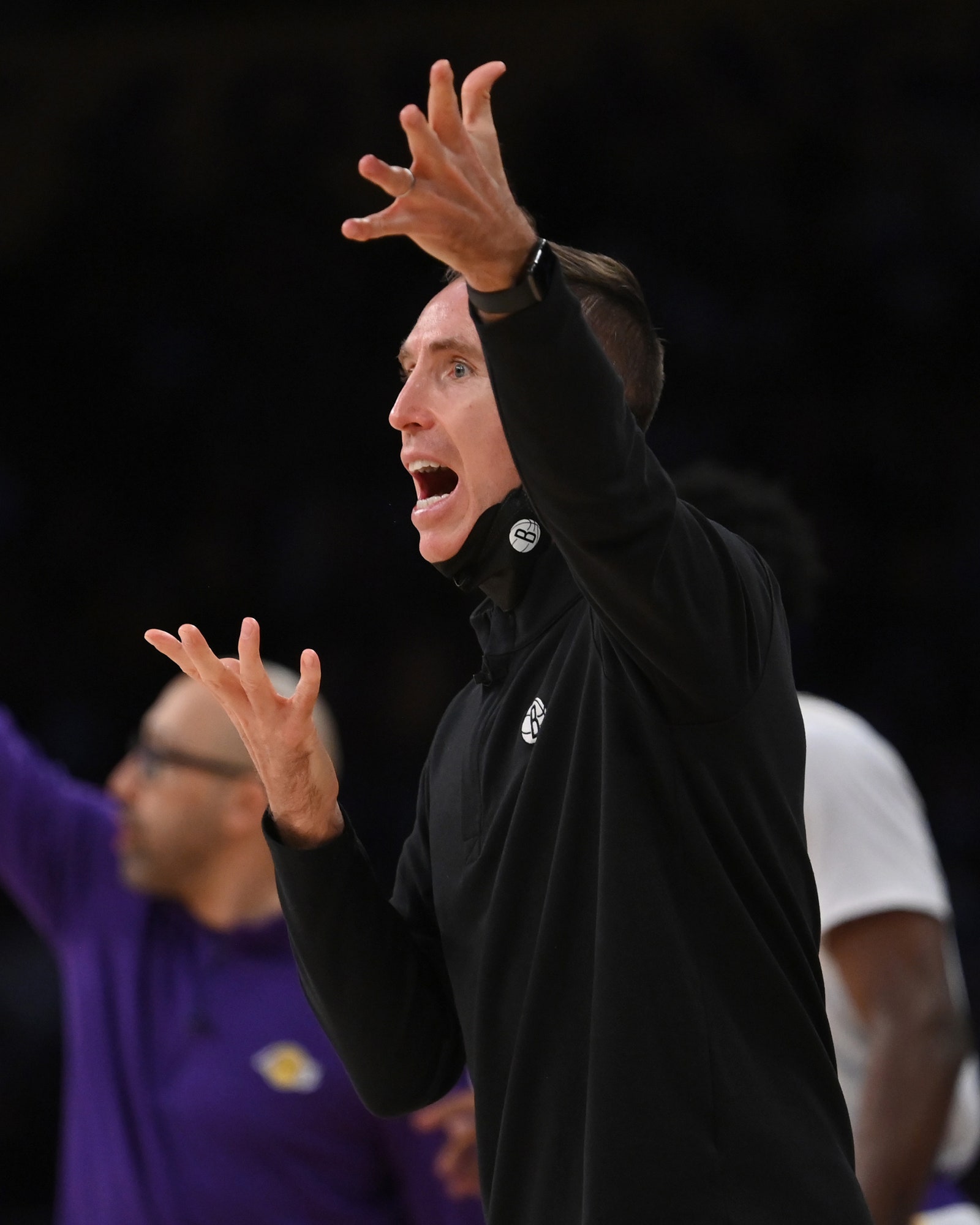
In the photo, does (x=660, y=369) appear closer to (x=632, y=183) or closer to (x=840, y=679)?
(x=840, y=679)

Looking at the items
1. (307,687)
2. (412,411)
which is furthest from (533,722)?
(412,411)

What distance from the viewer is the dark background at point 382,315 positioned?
279 inches

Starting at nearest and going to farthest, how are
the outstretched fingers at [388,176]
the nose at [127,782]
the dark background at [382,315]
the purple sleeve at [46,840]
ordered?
1. the outstretched fingers at [388,176]
2. the purple sleeve at [46,840]
3. the nose at [127,782]
4. the dark background at [382,315]

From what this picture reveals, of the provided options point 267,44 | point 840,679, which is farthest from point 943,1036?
point 267,44

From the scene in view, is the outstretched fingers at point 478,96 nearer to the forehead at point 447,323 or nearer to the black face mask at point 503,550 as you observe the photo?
the forehead at point 447,323

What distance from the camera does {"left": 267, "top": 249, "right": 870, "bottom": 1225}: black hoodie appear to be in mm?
1296

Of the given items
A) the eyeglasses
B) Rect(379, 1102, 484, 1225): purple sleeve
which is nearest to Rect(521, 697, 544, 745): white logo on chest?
Rect(379, 1102, 484, 1225): purple sleeve

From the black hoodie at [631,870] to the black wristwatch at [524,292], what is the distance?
1 cm

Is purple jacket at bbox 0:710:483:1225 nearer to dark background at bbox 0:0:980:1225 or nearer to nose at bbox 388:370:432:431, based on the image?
nose at bbox 388:370:432:431

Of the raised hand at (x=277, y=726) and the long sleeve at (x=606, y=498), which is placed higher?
the long sleeve at (x=606, y=498)

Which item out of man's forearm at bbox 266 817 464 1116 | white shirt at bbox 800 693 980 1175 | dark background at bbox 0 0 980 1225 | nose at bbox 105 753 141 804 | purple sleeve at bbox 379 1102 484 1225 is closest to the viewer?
man's forearm at bbox 266 817 464 1116

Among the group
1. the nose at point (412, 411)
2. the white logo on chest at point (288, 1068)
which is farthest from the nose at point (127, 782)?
the nose at point (412, 411)

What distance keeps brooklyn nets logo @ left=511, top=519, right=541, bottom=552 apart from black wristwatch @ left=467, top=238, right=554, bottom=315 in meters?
0.35

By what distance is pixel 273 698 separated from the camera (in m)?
1.64
